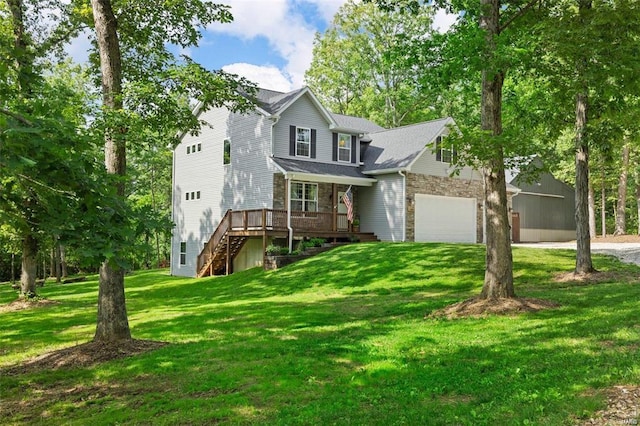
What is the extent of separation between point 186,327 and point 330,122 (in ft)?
52.3

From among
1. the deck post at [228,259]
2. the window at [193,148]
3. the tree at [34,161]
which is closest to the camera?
the tree at [34,161]

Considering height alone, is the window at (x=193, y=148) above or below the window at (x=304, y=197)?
above

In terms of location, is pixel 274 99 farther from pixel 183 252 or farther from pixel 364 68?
pixel 364 68

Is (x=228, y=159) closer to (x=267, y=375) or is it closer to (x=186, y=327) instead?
(x=186, y=327)

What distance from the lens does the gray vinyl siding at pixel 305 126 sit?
23719mm

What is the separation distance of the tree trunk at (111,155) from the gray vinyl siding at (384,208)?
1673cm

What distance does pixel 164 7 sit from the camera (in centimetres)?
1052

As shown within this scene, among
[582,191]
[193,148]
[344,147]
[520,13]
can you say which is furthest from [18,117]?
[193,148]

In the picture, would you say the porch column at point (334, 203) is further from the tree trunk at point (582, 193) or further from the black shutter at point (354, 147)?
the tree trunk at point (582, 193)

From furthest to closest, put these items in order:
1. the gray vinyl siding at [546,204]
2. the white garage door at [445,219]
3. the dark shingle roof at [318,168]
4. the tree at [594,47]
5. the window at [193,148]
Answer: the gray vinyl siding at [546,204], the window at [193,148], the white garage door at [445,219], the dark shingle roof at [318,168], the tree at [594,47]

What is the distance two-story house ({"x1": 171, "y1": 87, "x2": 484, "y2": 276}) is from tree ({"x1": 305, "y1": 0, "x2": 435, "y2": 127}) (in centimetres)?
1403

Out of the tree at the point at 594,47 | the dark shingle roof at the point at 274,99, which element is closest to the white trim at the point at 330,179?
the dark shingle roof at the point at 274,99

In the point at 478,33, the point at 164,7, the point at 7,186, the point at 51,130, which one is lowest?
the point at 7,186

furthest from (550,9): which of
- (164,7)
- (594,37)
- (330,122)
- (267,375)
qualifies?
(330,122)
